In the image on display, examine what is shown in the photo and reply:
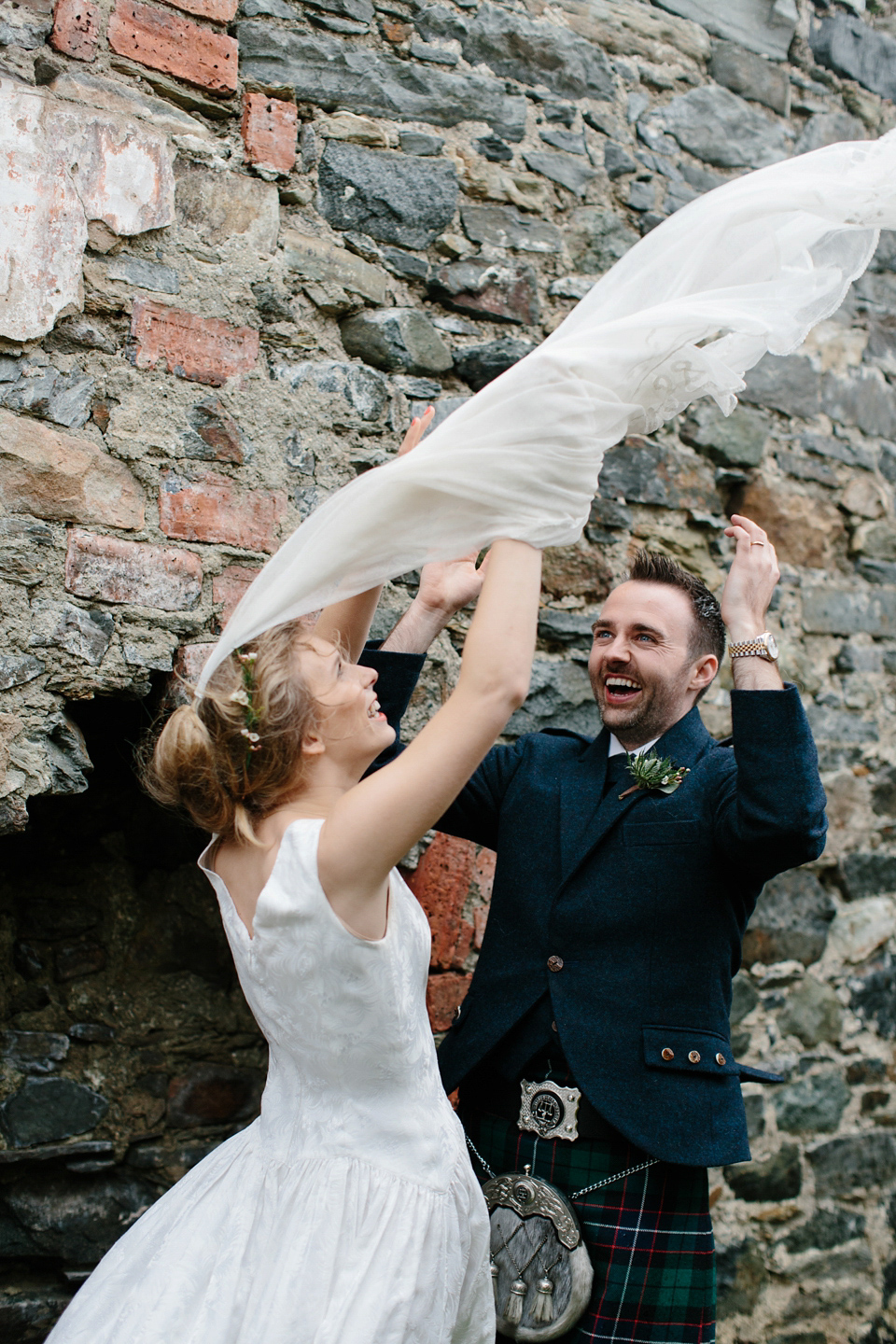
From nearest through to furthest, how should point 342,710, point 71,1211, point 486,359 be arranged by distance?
point 342,710 → point 71,1211 → point 486,359

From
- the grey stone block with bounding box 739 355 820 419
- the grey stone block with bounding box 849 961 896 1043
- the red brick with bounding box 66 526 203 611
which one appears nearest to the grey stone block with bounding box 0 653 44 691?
the red brick with bounding box 66 526 203 611

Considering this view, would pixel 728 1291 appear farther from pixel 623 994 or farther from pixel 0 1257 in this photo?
pixel 0 1257

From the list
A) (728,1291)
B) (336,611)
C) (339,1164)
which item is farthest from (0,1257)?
(728,1291)

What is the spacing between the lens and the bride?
56.2 inches

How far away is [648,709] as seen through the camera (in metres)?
2.07

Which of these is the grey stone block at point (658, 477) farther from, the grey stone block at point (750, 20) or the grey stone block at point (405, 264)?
the grey stone block at point (750, 20)

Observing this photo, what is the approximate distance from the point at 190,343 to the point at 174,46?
62 centimetres

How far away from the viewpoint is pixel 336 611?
1.87m

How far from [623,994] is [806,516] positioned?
5.80ft

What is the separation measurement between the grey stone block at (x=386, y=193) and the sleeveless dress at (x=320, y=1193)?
61.7 inches

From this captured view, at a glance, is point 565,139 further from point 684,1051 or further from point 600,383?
point 684,1051

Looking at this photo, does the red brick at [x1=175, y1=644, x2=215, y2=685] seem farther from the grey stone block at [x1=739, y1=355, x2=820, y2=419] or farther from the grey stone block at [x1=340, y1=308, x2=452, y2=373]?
the grey stone block at [x1=739, y1=355, x2=820, y2=419]

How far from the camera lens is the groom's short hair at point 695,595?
2.16m

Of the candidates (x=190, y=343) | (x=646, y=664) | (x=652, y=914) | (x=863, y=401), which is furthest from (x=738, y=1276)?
(x=190, y=343)
